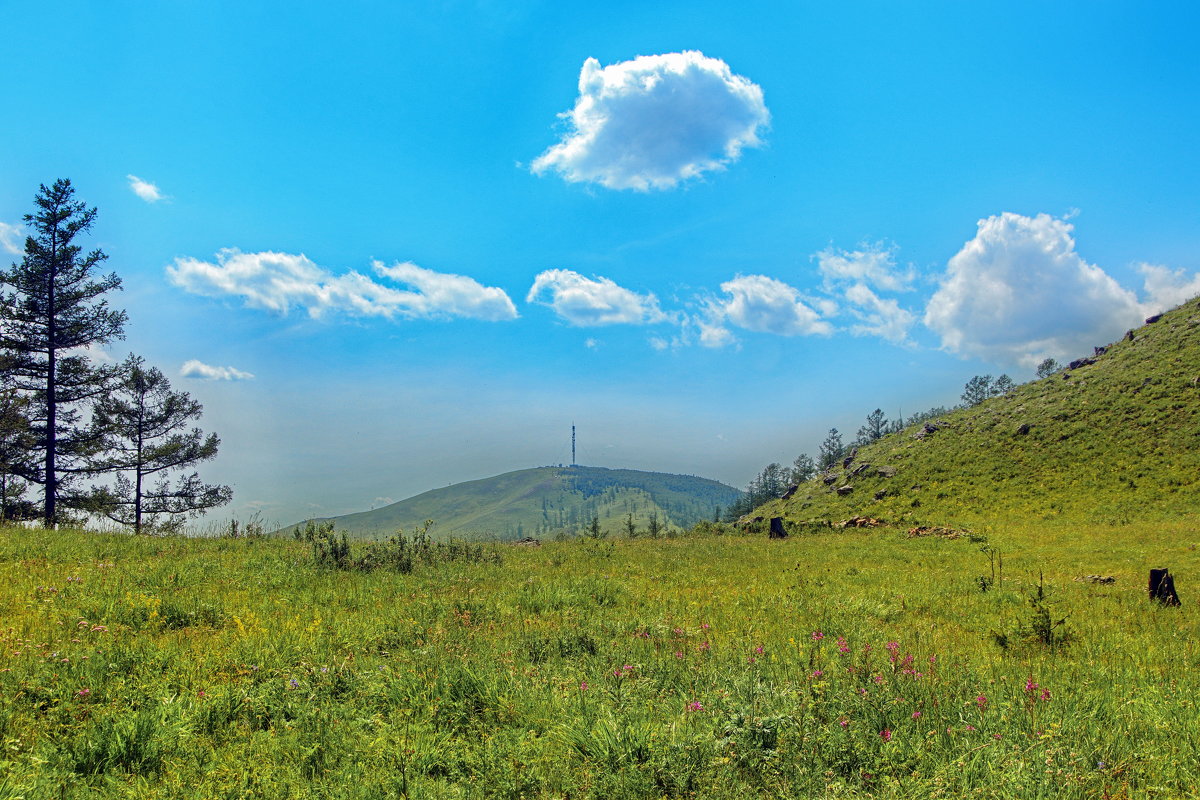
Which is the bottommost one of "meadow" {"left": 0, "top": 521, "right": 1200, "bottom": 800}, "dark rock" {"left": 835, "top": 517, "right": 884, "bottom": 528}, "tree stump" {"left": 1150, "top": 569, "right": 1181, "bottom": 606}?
"dark rock" {"left": 835, "top": 517, "right": 884, "bottom": 528}

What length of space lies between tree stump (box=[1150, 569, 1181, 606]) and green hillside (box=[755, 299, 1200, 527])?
68.5 ft

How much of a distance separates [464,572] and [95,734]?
8.65 m

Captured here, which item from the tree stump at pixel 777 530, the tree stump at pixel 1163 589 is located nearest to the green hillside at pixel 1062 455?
the tree stump at pixel 777 530

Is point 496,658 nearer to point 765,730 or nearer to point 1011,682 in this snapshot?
point 765,730

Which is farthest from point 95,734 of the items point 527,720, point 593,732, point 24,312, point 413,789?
point 24,312

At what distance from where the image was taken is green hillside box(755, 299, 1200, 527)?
109 ft

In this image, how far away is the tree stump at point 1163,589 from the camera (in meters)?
11.2

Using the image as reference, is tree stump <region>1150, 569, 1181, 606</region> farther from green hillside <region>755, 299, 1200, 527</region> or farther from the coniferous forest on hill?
green hillside <region>755, 299, 1200, 527</region>

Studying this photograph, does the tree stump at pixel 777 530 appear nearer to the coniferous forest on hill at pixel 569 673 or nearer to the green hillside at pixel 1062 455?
the green hillside at pixel 1062 455

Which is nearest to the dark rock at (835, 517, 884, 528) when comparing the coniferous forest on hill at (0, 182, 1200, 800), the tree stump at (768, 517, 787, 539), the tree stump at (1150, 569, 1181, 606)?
the tree stump at (768, 517, 787, 539)

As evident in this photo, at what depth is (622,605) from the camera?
10.4 meters

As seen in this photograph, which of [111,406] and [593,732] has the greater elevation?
[111,406]

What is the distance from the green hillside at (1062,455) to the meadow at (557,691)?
26.8 metres

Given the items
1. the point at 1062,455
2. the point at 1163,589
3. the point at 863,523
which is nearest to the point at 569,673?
the point at 1163,589
